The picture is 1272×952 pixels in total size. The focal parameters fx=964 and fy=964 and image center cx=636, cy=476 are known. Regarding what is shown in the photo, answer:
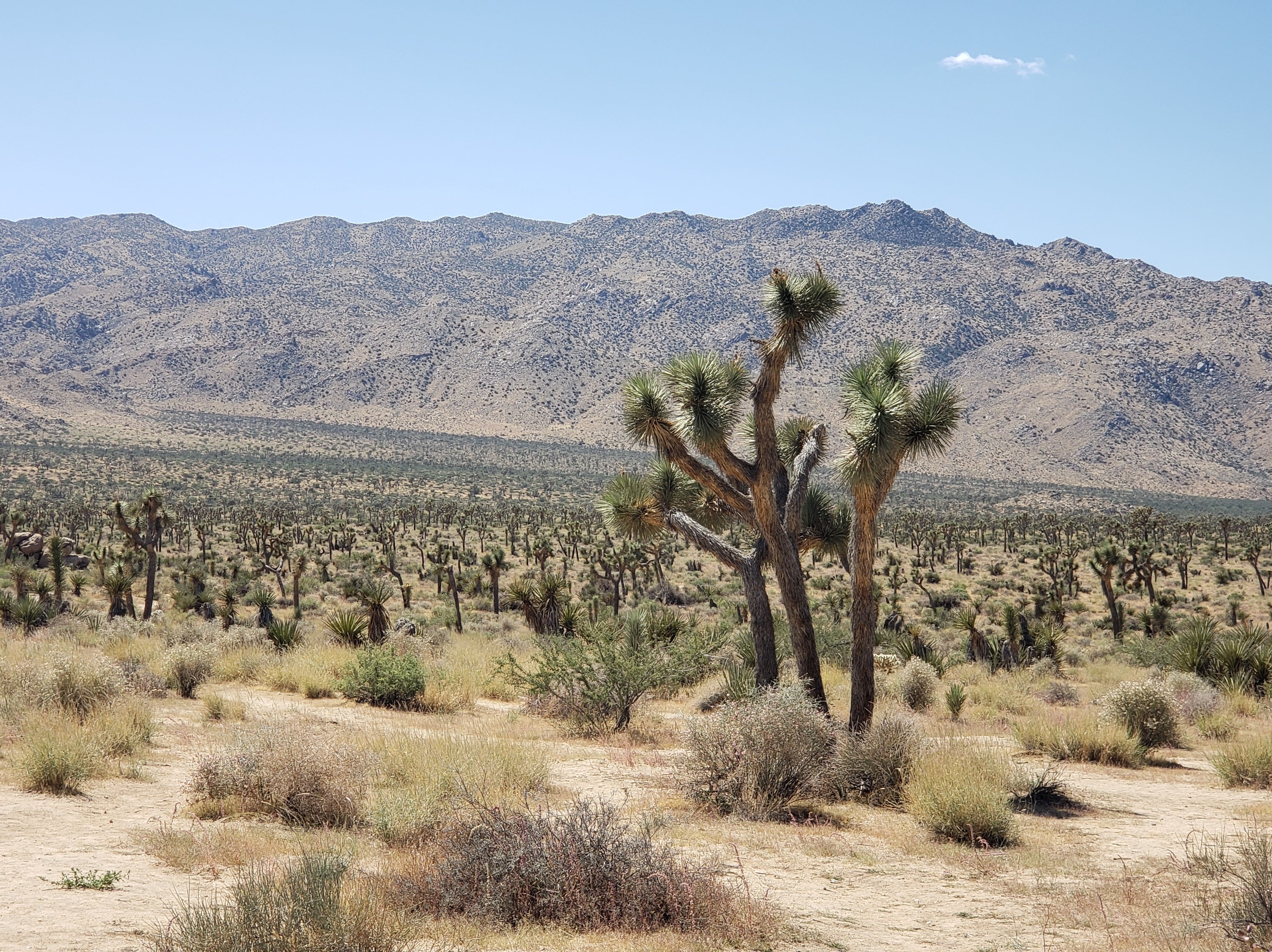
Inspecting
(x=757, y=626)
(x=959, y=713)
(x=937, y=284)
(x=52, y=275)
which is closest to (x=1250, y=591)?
(x=959, y=713)

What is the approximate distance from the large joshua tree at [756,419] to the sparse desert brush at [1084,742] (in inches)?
131

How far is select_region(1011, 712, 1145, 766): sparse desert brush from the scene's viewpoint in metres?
13.1

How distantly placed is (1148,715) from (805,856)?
815 centimetres

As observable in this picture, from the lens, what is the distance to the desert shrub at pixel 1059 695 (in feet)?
63.0

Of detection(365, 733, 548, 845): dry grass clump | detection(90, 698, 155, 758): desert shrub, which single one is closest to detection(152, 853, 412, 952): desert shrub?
detection(365, 733, 548, 845): dry grass clump

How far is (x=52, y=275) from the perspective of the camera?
583 ft

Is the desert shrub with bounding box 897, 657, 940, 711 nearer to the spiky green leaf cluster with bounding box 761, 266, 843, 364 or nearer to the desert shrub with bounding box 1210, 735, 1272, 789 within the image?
the desert shrub with bounding box 1210, 735, 1272, 789

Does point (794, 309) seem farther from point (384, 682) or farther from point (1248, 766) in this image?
point (384, 682)

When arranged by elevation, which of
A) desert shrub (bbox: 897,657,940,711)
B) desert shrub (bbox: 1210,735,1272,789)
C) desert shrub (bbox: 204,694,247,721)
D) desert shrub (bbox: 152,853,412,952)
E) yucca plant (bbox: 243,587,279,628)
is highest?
desert shrub (bbox: 152,853,412,952)

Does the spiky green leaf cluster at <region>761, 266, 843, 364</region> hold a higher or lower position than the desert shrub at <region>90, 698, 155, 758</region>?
higher

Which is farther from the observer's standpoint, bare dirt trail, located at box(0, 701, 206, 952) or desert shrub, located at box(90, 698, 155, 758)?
desert shrub, located at box(90, 698, 155, 758)

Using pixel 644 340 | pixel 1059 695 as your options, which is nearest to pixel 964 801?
pixel 1059 695

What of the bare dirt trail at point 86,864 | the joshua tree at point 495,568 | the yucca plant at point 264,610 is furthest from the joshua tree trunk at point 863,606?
the joshua tree at point 495,568

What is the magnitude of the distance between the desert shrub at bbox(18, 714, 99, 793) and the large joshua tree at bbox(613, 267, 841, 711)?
315 inches
